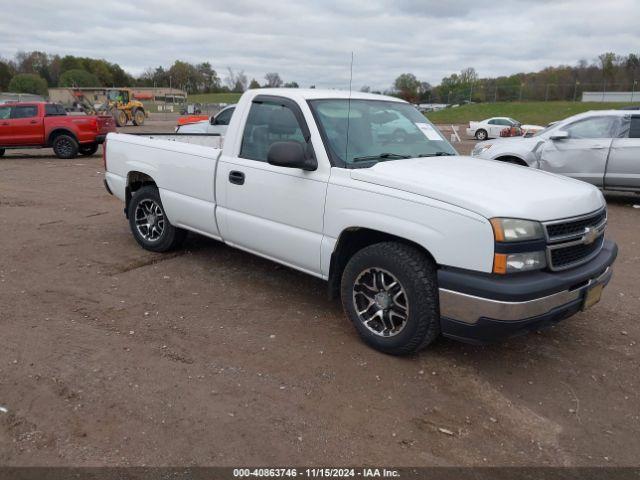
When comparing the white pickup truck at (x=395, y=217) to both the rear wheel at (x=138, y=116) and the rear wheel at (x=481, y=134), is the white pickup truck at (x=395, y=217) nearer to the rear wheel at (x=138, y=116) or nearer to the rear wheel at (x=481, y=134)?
the rear wheel at (x=481, y=134)

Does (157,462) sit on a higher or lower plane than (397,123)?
lower

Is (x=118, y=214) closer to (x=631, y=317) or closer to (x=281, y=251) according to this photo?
(x=281, y=251)

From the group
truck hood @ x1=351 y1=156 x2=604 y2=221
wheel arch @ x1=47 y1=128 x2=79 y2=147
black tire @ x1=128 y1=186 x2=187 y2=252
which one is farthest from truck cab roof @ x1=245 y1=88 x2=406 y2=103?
wheel arch @ x1=47 y1=128 x2=79 y2=147

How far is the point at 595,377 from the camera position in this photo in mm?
3689

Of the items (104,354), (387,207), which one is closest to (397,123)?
(387,207)

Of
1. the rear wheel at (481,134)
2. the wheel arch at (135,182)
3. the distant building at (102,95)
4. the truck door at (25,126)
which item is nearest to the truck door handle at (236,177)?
the wheel arch at (135,182)

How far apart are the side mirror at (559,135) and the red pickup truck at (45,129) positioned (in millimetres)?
12541

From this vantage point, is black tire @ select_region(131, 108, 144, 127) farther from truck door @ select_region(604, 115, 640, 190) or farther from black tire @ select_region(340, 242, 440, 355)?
black tire @ select_region(340, 242, 440, 355)

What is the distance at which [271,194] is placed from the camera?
4395mm

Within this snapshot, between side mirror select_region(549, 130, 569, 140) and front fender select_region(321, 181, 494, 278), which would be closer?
front fender select_region(321, 181, 494, 278)

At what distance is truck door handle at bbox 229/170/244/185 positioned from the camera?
4648mm

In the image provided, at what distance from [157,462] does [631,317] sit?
13.3 ft

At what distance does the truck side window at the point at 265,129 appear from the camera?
14.5 feet

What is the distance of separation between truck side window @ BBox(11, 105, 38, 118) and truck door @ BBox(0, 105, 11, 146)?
5.8 inches
